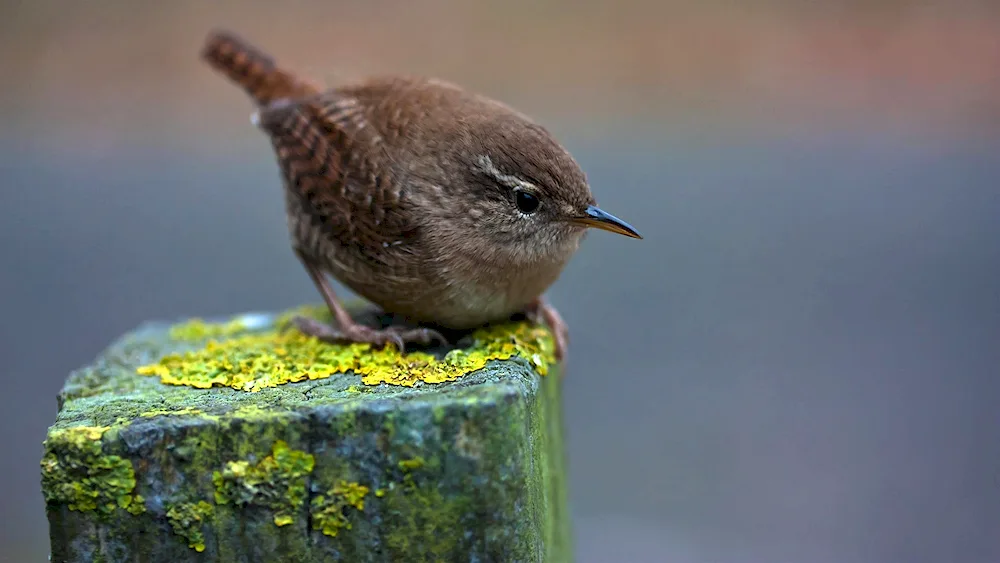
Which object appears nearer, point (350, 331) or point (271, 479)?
point (271, 479)

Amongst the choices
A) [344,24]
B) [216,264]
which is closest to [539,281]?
[216,264]

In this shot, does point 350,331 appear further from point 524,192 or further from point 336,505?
point 336,505

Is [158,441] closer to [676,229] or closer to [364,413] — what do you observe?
[364,413]

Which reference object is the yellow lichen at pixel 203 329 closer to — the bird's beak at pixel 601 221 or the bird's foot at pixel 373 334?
the bird's foot at pixel 373 334

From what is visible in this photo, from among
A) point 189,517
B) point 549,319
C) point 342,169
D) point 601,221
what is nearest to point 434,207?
point 342,169

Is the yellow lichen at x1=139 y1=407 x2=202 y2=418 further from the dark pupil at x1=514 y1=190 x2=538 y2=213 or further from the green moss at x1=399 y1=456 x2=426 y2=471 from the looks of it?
the dark pupil at x1=514 y1=190 x2=538 y2=213

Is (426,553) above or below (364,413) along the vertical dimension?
below

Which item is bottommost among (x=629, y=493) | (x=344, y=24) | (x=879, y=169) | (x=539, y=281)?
(x=629, y=493)
